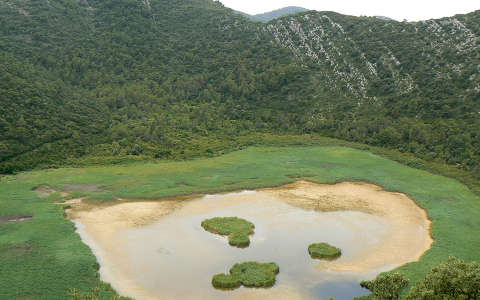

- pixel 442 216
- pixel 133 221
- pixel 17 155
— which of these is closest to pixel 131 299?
pixel 133 221

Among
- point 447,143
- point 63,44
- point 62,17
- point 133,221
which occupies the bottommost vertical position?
point 133,221

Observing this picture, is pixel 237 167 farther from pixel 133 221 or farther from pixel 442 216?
pixel 442 216

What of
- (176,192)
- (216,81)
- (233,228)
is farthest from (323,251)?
(216,81)

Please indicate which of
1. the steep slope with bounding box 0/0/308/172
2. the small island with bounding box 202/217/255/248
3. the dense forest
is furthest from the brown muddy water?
the steep slope with bounding box 0/0/308/172

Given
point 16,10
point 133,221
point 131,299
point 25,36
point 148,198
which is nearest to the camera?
point 131,299

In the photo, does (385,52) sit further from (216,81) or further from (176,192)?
(176,192)

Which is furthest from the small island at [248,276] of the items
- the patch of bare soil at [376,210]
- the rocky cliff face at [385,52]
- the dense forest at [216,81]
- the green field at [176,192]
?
the rocky cliff face at [385,52]
